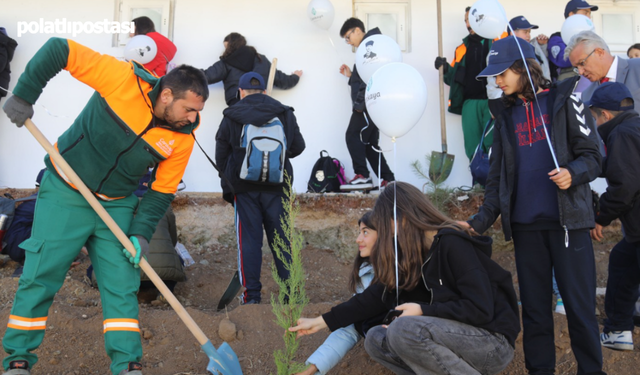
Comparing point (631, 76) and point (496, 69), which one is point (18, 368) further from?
point (631, 76)

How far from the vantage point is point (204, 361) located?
3908 mm

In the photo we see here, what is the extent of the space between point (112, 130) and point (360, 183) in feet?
12.7

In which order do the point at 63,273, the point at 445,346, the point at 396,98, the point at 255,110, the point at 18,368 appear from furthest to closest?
the point at 255,110
the point at 396,98
the point at 63,273
the point at 18,368
the point at 445,346

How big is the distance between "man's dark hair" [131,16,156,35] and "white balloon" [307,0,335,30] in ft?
6.24

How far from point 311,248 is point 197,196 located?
1.45 metres

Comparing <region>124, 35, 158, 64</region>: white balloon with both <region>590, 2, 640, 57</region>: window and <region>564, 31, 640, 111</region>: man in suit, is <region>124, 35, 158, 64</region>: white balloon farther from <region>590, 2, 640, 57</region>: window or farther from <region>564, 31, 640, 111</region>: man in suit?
<region>590, 2, 640, 57</region>: window

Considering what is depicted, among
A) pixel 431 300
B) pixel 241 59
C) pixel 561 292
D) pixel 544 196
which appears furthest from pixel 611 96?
pixel 241 59

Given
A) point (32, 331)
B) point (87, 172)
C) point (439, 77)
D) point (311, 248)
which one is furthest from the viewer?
point (439, 77)

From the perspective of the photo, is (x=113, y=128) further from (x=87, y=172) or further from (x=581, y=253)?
(x=581, y=253)

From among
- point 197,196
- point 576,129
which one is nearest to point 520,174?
point 576,129

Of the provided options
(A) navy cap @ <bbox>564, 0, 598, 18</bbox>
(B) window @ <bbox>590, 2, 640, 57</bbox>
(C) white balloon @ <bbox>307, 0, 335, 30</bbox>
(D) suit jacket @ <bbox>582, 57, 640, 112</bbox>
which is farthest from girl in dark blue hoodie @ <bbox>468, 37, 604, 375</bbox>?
(B) window @ <bbox>590, 2, 640, 57</bbox>

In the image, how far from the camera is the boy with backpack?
15.6ft

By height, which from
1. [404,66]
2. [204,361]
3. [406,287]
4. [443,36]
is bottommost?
[204,361]

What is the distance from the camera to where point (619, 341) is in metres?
4.19
